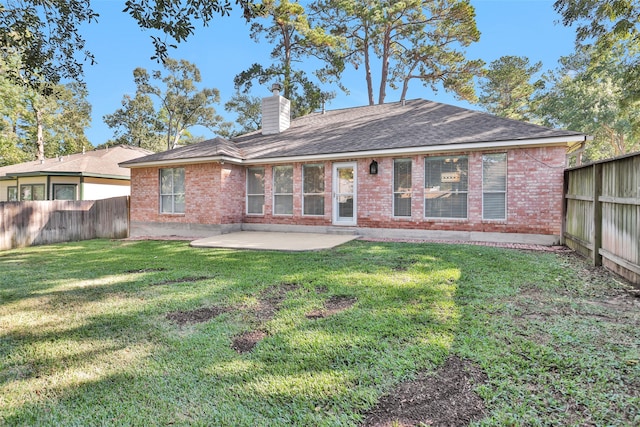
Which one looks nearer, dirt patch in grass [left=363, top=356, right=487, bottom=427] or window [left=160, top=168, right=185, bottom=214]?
dirt patch in grass [left=363, top=356, right=487, bottom=427]

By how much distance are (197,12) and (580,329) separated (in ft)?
19.4

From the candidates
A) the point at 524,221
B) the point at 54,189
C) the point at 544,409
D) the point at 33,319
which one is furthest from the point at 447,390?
the point at 54,189

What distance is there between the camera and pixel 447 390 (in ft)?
7.39

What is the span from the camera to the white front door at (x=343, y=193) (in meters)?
10.7

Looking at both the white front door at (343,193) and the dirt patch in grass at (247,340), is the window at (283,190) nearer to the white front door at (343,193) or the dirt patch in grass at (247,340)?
the white front door at (343,193)

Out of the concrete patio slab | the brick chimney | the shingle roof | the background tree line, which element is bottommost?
the concrete patio slab

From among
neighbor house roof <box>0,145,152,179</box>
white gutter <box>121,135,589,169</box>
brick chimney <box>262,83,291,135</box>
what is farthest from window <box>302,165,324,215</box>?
neighbor house roof <box>0,145,152,179</box>

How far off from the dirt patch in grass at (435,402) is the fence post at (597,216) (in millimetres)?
4778

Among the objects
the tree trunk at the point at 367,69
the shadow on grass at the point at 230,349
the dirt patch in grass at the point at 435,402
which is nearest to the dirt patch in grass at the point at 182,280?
the shadow on grass at the point at 230,349

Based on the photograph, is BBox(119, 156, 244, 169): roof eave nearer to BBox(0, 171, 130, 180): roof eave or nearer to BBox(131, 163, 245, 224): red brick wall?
BBox(131, 163, 245, 224): red brick wall

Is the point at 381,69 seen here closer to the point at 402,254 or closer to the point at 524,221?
the point at 524,221

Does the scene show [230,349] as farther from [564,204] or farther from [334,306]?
[564,204]

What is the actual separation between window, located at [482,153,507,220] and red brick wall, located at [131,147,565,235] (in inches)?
4.9

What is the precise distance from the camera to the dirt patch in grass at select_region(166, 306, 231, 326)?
12.0ft
